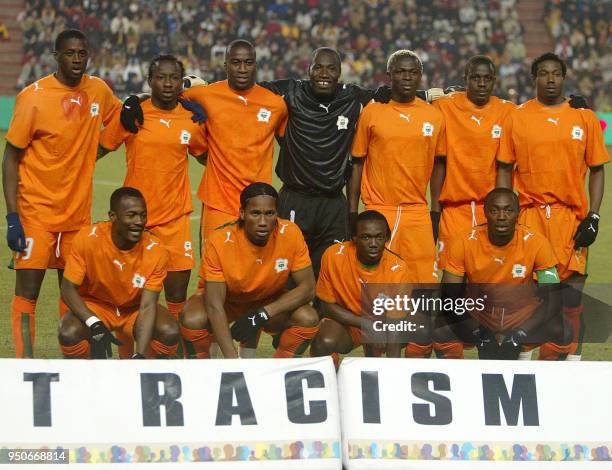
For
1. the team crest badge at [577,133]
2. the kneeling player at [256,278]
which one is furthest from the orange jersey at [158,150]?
the team crest badge at [577,133]

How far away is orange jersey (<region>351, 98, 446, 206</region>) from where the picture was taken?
705 centimetres

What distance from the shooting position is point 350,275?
6609 mm

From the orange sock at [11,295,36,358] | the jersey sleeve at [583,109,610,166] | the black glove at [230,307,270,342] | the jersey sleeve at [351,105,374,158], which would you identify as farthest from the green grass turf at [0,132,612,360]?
the jersey sleeve at [351,105,374,158]

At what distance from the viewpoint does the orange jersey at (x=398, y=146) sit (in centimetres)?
705

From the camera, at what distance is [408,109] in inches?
280

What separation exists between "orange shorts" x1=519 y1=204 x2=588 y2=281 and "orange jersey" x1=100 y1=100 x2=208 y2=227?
225cm

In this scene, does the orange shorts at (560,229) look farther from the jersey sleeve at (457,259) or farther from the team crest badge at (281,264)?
the team crest badge at (281,264)

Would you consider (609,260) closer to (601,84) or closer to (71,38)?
(71,38)

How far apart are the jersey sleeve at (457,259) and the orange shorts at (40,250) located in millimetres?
2357

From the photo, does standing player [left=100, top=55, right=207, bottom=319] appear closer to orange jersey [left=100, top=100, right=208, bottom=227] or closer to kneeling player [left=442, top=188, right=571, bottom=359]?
orange jersey [left=100, top=100, right=208, bottom=227]

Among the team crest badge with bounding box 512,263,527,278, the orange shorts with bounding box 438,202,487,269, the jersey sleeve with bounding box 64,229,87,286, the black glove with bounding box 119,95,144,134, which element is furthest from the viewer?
the orange shorts with bounding box 438,202,487,269

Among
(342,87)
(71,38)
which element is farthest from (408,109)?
(71,38)

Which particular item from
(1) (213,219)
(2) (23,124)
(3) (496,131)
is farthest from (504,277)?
(2) (23,124)

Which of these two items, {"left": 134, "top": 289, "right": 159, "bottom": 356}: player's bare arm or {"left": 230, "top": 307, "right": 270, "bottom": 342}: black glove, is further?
{"left": 230, "top": 307, "right": 270, "bottom": 342}: black glove
